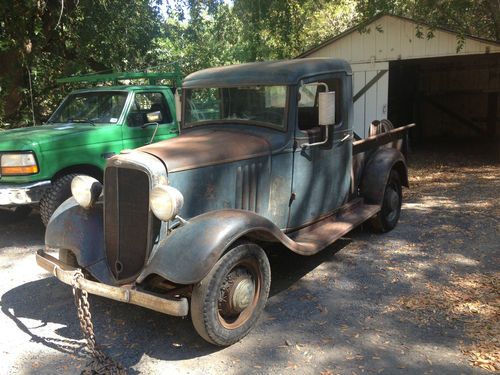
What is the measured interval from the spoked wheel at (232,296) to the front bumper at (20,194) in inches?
125

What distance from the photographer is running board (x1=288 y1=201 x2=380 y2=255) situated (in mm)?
4316

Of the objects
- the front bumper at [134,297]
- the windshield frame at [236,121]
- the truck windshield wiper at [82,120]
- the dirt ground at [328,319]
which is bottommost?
the dirt ground at [328,319]

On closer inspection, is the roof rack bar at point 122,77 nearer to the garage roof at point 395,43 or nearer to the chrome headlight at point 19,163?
the chrome headlight at point 19,163

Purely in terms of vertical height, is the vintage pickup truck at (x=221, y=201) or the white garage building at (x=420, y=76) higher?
the white garage building at (x=420, y=76)

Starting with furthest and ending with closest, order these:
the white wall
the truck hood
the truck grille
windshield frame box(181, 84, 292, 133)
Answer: the white wall → windshield frame box(181, 84, 292, 133) → the truck hood → the truck grille

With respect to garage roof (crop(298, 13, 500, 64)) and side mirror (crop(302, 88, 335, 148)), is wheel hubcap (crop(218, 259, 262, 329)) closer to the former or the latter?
side mirror (crop(302, 88, 335, 148))

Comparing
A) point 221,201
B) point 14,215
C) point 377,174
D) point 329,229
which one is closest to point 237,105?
point 221,201

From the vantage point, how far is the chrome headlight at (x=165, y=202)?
3.24 metres

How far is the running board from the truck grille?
4.16 ft

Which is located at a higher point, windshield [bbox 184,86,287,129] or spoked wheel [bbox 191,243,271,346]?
windshield [bbox 184,86,287,129]

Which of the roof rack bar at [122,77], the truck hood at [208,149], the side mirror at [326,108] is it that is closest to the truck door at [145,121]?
the roof rack bar at [122,77]

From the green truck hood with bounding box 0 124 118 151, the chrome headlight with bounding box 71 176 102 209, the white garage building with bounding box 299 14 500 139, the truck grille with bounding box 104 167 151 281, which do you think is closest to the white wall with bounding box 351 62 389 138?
the white garage building with bounding box 299 14 500 139

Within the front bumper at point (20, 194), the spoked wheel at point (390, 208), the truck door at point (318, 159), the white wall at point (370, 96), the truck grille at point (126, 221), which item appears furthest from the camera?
the white wall at point (370, 96)

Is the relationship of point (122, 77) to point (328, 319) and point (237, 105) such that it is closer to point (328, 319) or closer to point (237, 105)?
point (237, 105)
